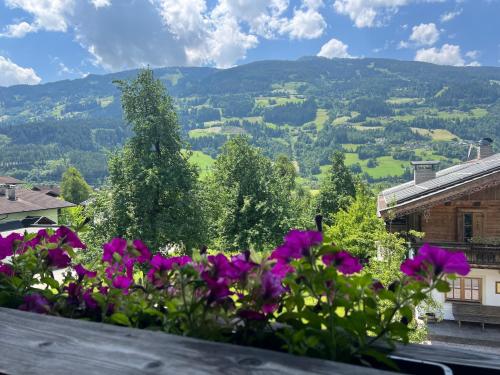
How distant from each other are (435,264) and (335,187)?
3220 centimetres

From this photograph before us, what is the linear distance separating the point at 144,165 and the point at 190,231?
9.99ft

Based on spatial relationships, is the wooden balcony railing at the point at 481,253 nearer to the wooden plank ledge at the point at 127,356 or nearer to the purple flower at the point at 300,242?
the purple flower at the point at 300,242

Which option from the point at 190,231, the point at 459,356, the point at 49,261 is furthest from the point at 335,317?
the point at 190,231

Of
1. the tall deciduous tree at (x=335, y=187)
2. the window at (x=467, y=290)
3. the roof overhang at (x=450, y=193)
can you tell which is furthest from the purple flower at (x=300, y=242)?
the tall deciduous tree at (x=335, y=187)

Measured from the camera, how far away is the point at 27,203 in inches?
1805

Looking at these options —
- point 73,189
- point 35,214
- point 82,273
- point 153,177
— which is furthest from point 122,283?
point 73,189

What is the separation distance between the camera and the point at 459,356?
1224mm

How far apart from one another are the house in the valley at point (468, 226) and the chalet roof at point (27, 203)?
3784cm

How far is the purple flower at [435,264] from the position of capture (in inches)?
47.9

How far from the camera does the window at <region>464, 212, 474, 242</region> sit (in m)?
16.8

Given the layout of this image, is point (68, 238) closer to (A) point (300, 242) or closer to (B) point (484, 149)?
(A) point (300, 242)

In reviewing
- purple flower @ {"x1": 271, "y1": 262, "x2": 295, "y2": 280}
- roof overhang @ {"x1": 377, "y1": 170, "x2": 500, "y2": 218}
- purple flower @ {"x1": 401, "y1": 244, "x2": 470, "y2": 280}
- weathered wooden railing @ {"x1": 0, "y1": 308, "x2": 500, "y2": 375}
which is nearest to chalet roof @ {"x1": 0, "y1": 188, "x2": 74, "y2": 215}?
roof overhang @ {"x1": 377, "y1": 170, "x2": 500, "y2": 218}

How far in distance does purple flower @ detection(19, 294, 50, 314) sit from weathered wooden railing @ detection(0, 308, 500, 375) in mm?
237

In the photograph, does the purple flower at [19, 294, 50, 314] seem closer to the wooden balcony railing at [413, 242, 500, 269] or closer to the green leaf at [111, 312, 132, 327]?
the green leaf at [111, 312, 132, 327]
